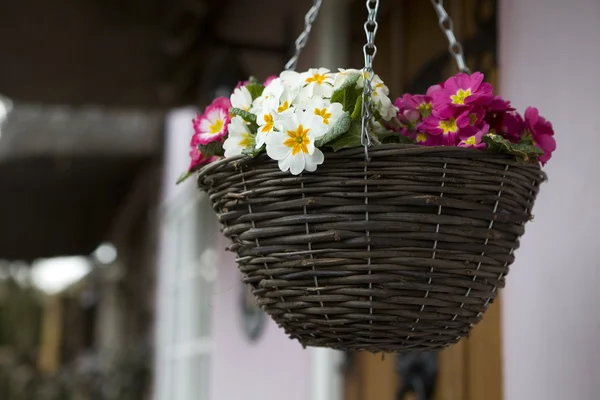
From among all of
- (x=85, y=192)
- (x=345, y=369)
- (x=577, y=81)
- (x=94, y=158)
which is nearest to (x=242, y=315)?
(x=345, y=369)

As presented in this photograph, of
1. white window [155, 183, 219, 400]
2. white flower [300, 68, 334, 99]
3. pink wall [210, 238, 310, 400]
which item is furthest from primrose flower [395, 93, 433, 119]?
white window [155, 183, 219, 400]

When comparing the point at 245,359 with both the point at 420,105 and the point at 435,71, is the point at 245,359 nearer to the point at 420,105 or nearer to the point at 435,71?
the point at 435,71

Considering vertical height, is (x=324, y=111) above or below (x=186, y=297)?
below

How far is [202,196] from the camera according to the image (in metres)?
3.51

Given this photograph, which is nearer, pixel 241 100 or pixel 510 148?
pixel 510 148

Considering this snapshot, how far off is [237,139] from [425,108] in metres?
0.22

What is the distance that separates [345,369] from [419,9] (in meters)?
0.91

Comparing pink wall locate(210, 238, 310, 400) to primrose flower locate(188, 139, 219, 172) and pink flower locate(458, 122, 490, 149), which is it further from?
pink flower locate(458, 122, 490, 149)

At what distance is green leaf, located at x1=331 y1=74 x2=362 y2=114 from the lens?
0.79 meters

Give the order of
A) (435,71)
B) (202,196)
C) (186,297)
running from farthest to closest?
1. (186,297)
2. (202,196)
3. (435,71)

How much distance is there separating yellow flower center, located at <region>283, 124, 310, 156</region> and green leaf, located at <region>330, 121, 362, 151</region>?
1.1 inches

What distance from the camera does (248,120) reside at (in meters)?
0.85

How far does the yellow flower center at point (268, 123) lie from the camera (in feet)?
2.61

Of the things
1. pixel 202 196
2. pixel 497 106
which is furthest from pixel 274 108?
pixel 202 196
